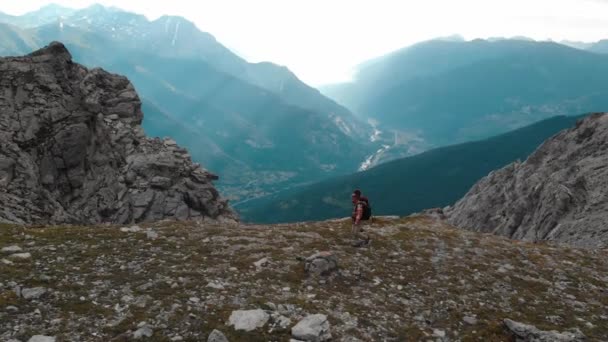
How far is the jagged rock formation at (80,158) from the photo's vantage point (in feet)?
150

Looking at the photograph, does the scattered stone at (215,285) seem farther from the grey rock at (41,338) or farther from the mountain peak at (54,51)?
the mountain peak at (54,51)


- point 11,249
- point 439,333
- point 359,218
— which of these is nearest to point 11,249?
point 11,249

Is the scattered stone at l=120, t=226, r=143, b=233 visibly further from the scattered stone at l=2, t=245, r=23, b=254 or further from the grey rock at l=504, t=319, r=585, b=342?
the grey rock at l=504, t=319, r=585, b=342

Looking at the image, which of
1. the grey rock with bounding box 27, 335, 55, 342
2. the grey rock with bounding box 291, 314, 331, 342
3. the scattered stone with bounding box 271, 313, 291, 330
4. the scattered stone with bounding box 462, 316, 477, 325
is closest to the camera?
the grey rock with bounding box 27, 335, 55, 342

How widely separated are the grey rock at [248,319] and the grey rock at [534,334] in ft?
33.4

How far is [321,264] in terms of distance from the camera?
2339cm

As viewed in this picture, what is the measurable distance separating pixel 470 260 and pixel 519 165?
3478 inches

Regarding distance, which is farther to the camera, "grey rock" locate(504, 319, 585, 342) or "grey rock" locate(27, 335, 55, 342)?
"grey rock" locate(504, 319, 585, 342)

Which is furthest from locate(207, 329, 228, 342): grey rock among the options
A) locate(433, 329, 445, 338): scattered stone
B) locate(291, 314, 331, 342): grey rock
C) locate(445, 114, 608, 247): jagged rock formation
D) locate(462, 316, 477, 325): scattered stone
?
locate(445, 114, 608, 247): jagged rock formation

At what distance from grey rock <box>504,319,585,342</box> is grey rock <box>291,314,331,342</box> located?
782cm

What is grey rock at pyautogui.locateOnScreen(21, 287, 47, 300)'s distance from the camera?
17.1 meters

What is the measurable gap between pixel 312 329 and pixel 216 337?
141 inches

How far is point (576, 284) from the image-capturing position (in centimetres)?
2550

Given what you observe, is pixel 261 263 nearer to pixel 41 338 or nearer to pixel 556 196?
pixel 41 338
